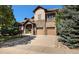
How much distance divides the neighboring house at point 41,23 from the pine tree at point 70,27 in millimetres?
391

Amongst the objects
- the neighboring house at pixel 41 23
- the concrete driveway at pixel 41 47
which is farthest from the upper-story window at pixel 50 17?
the concrete driveway at pixel 41 47

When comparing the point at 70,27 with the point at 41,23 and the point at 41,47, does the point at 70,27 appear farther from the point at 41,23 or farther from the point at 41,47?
the point at 41,47

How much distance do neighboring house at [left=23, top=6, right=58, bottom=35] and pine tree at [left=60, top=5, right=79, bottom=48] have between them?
1.28 feet

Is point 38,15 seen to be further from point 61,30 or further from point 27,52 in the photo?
point 27,52

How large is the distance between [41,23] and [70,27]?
1.13 metres

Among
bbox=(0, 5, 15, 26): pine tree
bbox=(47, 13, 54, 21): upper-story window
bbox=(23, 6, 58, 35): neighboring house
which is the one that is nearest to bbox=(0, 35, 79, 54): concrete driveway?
bbox=(23, 6, 58, 35): neighboring house

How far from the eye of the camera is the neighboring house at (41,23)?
6.59m

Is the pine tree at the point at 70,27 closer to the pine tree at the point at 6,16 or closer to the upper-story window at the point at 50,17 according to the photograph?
the upper-story window at the point at 50,17

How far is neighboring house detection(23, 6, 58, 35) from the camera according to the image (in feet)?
21.6

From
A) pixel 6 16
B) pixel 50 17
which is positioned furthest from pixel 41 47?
pixel 6 16

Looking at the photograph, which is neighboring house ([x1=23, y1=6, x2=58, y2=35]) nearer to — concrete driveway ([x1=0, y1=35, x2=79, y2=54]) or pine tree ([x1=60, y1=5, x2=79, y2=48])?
concrete driveway ([x1=0, y1=35, x2=79, y2=54])

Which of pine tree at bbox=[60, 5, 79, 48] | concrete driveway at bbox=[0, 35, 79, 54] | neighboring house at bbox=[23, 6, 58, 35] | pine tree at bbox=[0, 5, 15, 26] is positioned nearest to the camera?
concrete driveway at bbox=[0, 35, 79, 54]

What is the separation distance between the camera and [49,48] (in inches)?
243

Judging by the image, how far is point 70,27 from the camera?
21.5ft
